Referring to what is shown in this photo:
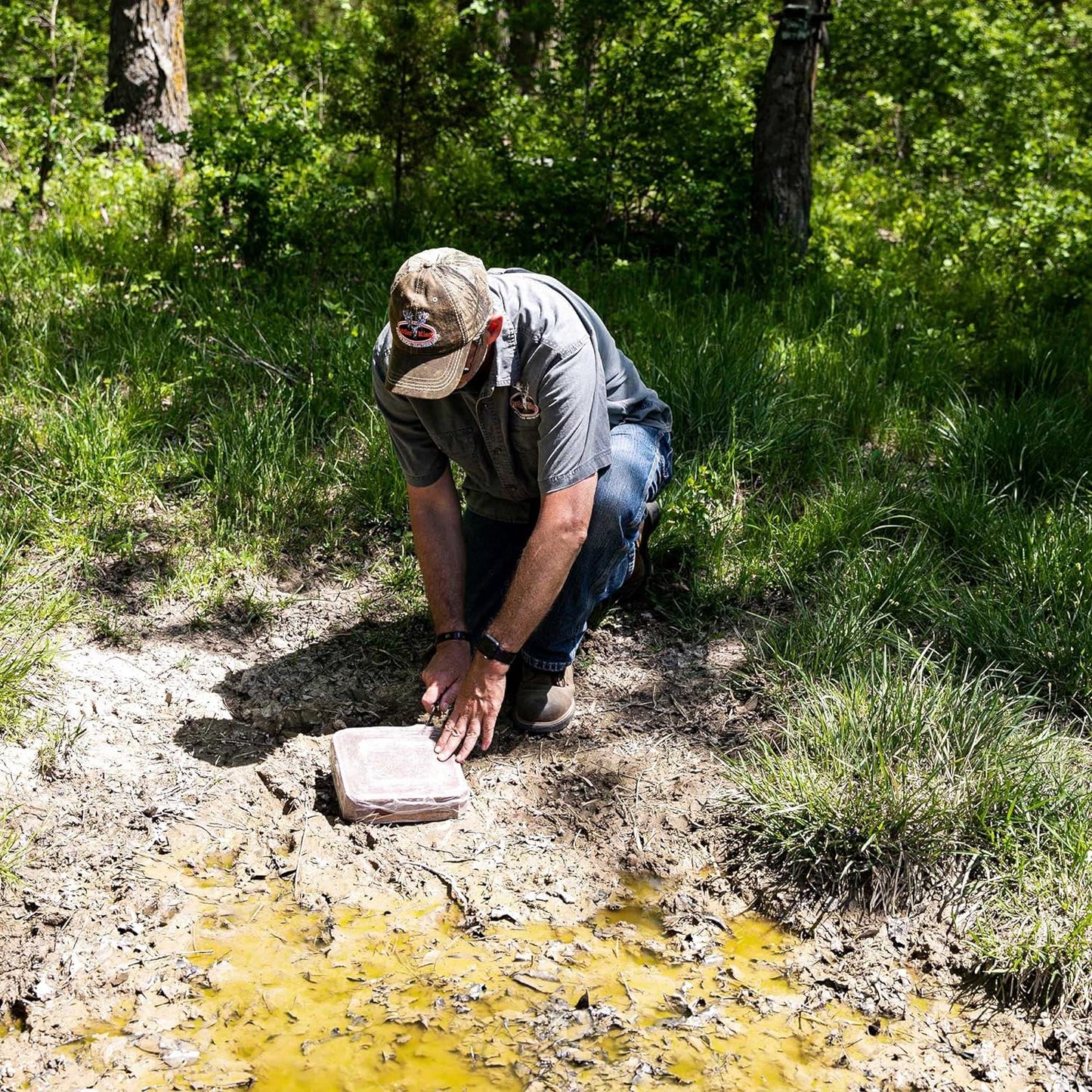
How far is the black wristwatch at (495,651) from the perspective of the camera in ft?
9.06

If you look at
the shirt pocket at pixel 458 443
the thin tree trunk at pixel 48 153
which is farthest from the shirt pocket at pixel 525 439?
the thin tree trunk at pixel 48 153

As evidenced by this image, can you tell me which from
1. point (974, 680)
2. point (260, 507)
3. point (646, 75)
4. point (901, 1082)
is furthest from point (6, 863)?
point (646, 75)

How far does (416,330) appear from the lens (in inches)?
98.7

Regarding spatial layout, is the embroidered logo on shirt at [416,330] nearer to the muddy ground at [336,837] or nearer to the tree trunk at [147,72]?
the muddy ground at [336,837]

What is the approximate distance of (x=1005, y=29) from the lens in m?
8.91

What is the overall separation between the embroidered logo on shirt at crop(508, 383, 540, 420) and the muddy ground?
103 cm

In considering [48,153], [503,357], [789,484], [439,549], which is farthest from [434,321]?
[48,153]

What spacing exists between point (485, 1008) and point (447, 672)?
3.12 ft

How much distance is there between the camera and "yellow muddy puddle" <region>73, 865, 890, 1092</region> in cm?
223

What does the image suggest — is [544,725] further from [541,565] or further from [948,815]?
[948,815]

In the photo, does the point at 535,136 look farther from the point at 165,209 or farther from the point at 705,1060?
the point at 705,1060

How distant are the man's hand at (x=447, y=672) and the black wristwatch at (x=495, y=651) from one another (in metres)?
0.26

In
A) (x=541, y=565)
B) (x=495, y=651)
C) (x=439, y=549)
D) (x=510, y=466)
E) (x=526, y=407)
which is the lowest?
(x=495, y=651)

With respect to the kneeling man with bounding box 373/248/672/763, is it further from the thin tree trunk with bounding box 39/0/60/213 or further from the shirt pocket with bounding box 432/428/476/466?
the thin tree trunk with bounding box 39/0/60/213
